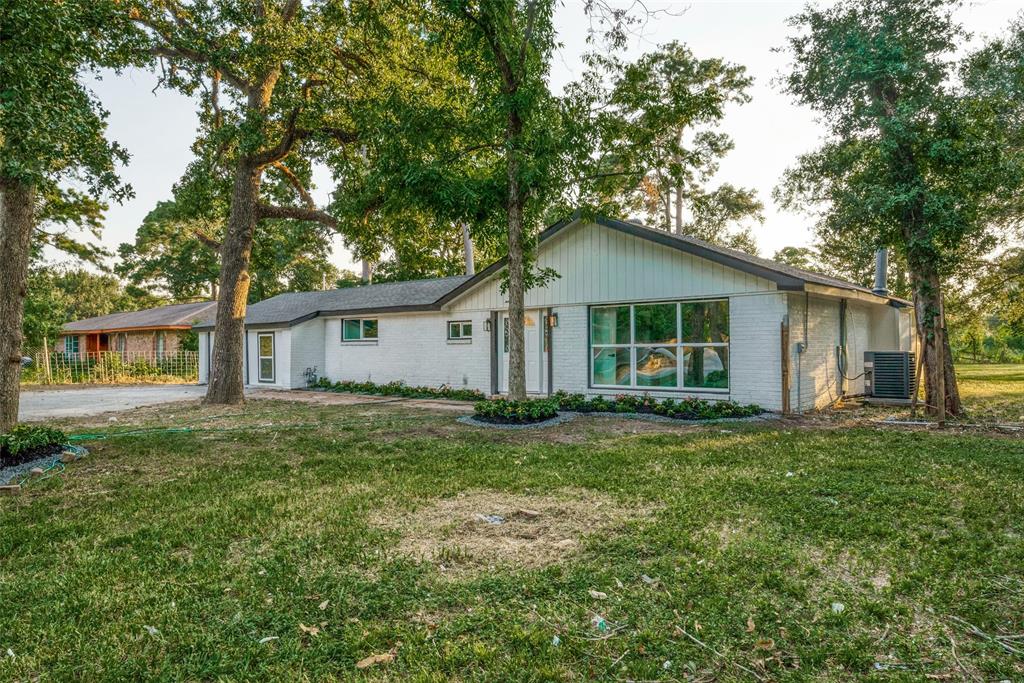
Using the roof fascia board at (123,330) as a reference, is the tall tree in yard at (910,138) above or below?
above

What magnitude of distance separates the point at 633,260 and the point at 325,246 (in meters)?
23.9

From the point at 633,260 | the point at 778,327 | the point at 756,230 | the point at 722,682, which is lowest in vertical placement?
the point at 722,682

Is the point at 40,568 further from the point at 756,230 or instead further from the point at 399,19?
the point at 756,230

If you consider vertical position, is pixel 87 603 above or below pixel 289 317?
below

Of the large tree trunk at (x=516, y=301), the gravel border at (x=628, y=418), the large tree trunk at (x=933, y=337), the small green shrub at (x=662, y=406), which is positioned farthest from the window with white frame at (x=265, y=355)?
the large tree trunk at (x=933, y=337)

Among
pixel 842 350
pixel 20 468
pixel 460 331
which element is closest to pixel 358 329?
pixel 460 331

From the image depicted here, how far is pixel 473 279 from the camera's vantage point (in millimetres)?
13820

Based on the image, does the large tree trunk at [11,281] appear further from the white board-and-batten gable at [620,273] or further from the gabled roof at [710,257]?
the gabled roof at [710,257]

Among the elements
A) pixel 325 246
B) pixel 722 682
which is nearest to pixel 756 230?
pixel 325 246

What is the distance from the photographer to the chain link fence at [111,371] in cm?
2145

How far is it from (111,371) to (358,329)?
1234cm

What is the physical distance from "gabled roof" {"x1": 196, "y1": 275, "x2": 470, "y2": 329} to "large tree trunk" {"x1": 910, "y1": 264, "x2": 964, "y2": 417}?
9.89 metres

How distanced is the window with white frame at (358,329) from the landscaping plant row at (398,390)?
55.0 inches

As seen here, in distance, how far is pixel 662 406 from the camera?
10.1 meters
